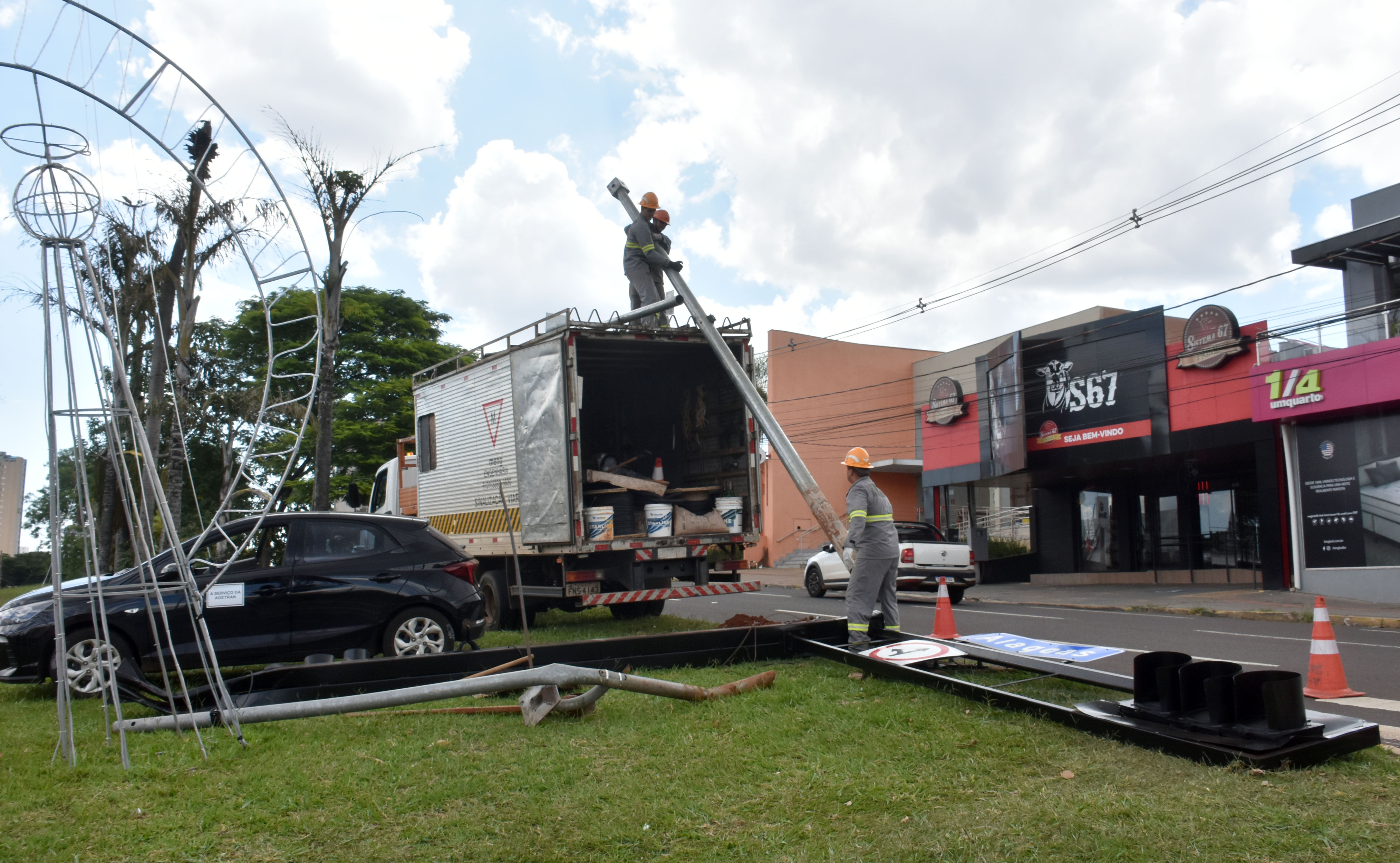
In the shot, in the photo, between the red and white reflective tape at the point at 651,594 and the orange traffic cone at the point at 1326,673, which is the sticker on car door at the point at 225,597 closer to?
the red and white reflective tape at the point at 651,594

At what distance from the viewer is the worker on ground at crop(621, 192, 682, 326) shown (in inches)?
451

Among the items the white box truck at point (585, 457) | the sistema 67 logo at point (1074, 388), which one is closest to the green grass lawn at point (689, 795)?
the white box truck at point (585, 457)

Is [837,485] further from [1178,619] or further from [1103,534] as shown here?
[1178,619]

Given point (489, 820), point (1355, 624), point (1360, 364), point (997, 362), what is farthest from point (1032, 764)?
point (997, 362)

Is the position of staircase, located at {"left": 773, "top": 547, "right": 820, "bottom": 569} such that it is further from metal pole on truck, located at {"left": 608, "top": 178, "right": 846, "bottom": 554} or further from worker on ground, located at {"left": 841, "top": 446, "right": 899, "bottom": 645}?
worker on ground, located at {"left": 841, "top": 446, "right": 899, "bottom": 645}

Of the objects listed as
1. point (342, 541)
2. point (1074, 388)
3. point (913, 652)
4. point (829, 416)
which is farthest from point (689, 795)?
point (829, 416)

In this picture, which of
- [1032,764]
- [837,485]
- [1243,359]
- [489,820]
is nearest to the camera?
[489,820]

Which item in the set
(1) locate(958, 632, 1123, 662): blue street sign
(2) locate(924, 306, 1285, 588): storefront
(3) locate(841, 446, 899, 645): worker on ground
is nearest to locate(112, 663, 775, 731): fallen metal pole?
(1) locate(958, 632, 1123, 662): blue street sign

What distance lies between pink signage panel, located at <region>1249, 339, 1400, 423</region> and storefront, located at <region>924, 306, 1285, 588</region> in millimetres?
856

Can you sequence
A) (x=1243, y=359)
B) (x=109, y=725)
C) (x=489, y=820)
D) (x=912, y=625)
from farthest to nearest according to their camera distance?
1. (x=1243, y=359)
2. (x=912, y=625)
3. (x=109, y=725)
4. (x=489, y=820)

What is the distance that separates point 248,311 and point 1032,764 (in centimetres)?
3083

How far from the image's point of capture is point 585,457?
12688mm

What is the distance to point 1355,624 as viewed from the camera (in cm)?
1371

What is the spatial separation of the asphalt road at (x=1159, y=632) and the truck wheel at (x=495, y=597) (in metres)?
2.88
